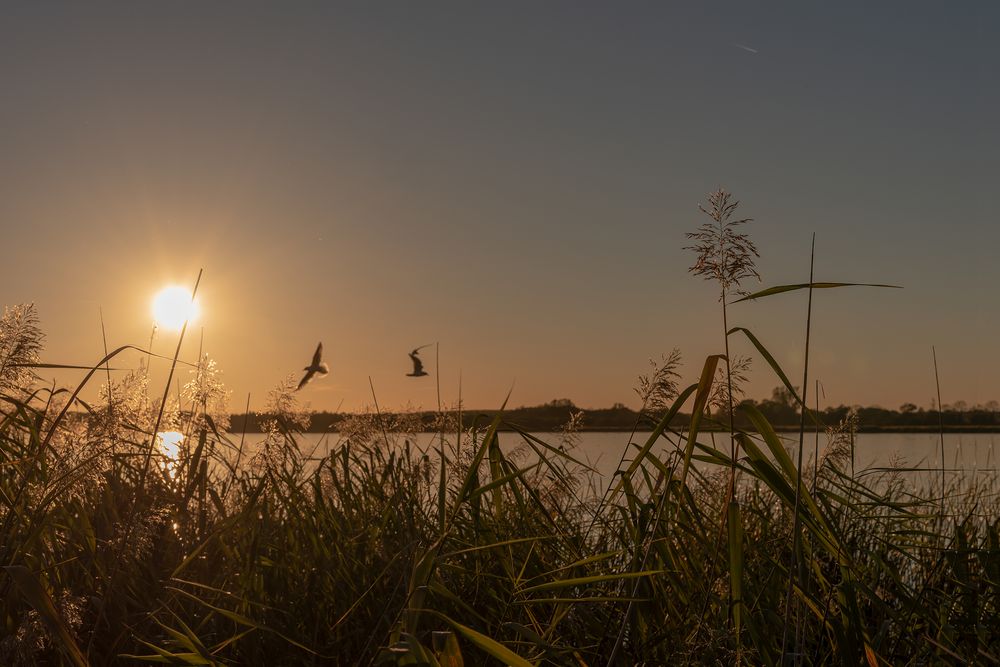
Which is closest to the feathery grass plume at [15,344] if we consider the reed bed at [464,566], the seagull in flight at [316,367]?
the reed bed at [464,566]

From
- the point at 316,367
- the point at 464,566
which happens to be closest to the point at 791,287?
the point at 464,566

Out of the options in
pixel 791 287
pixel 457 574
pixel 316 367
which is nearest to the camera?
pixel 791 287

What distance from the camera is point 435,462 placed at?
409 cm

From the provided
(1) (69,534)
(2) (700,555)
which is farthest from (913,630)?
(1) (69,534)

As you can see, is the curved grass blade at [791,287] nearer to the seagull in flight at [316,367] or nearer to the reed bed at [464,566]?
the reed bed at [464,566]

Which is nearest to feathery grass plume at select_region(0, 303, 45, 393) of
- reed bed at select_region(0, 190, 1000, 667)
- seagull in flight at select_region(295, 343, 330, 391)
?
reed bed at select_region(0, 190, 1000, 667)

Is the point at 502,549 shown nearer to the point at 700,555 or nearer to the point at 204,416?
the point at 700,555

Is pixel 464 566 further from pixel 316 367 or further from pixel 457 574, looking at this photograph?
pixel 316 367

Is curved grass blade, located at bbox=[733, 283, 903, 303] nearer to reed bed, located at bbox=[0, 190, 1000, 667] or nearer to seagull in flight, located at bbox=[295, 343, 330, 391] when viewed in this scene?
reed bed, located at bbox=[0, 190, 1000, 667]

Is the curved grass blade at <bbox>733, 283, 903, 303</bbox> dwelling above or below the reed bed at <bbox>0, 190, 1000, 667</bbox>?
above

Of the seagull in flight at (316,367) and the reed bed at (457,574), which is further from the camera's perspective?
the seagull in flight at (316,367)

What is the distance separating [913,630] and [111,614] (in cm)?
246

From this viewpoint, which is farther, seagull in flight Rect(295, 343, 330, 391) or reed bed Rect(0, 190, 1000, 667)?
seagull in flight Rect(295, 343, 330, 391)

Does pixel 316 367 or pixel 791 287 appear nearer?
pixel 791 287
